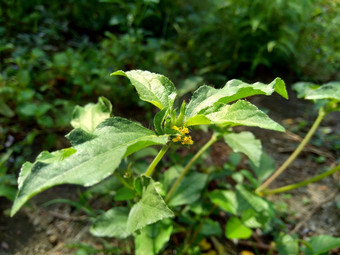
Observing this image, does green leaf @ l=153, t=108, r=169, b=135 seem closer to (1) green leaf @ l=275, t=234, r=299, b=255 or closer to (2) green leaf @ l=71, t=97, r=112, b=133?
(2) green leaf @ l=71, t=97, r=112, b=133

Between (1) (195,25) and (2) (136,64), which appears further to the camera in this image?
(1) (195,25)

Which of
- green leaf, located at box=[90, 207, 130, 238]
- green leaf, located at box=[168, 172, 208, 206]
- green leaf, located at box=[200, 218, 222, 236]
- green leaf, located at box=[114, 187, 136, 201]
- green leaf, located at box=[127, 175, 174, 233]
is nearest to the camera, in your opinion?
green leaf, located at box=[127, 175, 174, 233]

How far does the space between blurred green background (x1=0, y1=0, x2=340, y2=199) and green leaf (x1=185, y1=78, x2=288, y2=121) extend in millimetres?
1453

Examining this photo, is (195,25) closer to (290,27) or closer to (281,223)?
(290,27)

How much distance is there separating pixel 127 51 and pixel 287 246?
2.00 meters

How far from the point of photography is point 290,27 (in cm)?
298

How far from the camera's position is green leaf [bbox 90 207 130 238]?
1.16 metres

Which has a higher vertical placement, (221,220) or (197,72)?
(197,72)

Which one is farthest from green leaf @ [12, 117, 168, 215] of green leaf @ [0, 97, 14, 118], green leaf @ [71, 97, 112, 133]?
green leaf @ [0, 97, 14, 118]

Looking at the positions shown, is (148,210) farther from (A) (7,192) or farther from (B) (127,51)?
(B) (127,51)

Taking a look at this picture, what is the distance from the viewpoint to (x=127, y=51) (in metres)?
2.54

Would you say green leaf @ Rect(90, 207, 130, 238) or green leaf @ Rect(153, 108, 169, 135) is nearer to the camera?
green leaf @ Rect(153, 108, 169, 135)

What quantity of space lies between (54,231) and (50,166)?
3.98ft

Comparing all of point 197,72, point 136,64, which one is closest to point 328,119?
point 197,72
